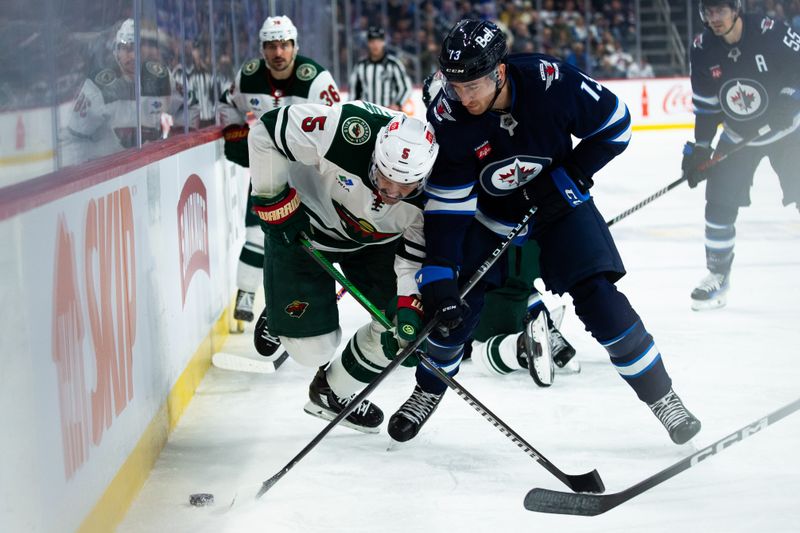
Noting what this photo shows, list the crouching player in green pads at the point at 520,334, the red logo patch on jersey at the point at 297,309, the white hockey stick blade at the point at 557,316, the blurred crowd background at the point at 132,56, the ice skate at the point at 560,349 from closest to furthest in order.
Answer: the blurred crowd background at the point at 132,56
the red logo patch on jersey at the point at 297,309
the crouching player in green pads at the point at 520,334
the ice skate at the point at 560,349
the white hockey stick blade at the point at 557,316

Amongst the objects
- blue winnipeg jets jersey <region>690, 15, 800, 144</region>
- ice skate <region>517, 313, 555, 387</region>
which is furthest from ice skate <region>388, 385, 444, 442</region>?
blue winnipeg jets jersey <region>690, 15, 800, 144</region>

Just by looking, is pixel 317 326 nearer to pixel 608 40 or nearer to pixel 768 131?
pixel 768 131

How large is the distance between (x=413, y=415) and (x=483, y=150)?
0.76 m

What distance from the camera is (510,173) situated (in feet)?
8.88

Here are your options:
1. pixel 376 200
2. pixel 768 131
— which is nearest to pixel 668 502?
pixel 376 200

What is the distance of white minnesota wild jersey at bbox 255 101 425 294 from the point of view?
266cm

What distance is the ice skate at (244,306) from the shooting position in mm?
4137

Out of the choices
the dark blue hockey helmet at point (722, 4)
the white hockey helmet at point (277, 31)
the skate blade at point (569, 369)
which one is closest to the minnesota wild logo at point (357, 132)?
the skate blade at point (569, 369)

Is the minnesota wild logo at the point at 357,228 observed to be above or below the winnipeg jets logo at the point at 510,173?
below

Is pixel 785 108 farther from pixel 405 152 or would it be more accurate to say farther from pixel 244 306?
pixel 405 152

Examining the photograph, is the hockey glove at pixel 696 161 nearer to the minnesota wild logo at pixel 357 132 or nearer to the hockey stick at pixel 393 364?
the hockey stick at pixel 393 364

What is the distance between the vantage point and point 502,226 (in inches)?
113

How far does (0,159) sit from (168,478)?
1.19 metres

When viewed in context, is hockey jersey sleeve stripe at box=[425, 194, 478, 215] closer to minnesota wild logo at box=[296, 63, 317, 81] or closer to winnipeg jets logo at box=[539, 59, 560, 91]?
winnipeg jets logo at box=[539, 59, 560, 91]
